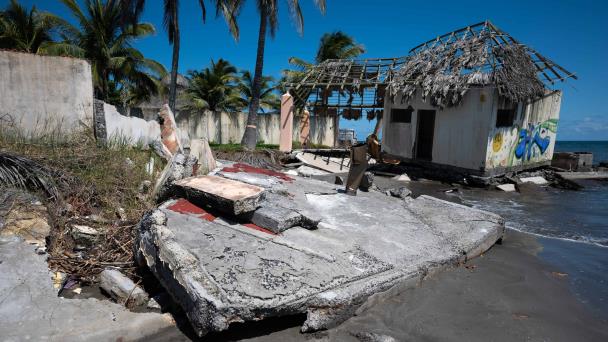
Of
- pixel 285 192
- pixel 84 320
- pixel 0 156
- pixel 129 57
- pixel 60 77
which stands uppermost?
pixel 129 57

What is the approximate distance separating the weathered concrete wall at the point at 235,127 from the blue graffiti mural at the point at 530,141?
436 inches

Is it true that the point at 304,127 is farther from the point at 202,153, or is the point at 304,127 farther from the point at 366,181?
the point at 366,181

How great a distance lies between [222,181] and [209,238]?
1.34 m

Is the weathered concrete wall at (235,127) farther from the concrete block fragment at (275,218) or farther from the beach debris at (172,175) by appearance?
the concrete block fragment at (275,218)

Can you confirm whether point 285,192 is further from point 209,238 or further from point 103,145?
point 103,145

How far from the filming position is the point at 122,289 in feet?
11.8

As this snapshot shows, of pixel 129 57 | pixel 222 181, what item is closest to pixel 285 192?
pixel 222 181

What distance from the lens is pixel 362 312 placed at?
3.58 metres

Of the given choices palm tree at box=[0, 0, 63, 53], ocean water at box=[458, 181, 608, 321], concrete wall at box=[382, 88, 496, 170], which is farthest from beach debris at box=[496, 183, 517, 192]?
palm tree at box=[0, 0, 63, 53]

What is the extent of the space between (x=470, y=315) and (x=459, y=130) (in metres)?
10.3

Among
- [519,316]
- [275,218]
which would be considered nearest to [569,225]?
[519,316]

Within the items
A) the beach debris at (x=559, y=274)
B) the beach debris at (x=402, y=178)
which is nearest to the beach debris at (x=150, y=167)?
the beach debris at (x=559, y=274)

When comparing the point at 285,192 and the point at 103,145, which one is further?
the point at 103,145

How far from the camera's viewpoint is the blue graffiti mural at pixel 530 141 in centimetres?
1349
